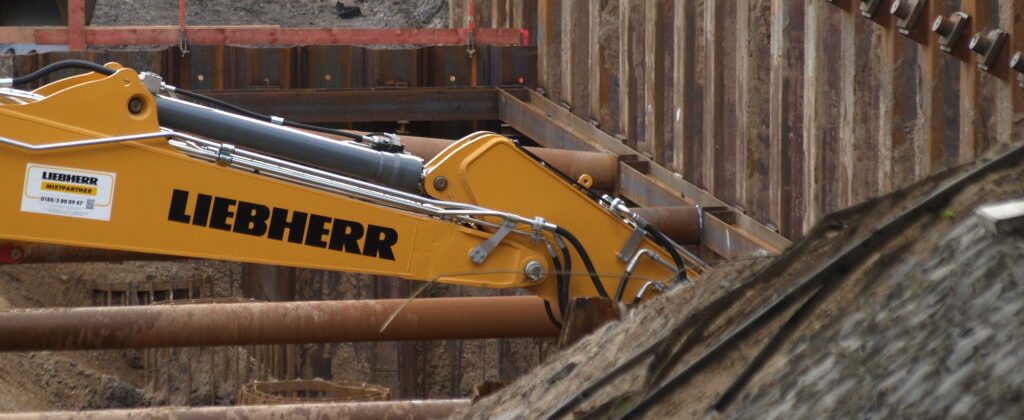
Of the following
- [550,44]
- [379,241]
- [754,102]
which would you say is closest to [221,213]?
[379,241]

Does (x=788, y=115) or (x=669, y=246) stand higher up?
(x=788, y=115)

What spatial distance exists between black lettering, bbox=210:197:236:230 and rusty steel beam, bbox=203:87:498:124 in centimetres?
725

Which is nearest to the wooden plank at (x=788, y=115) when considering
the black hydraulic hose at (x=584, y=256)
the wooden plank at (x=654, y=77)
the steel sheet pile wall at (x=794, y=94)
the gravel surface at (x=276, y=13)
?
the steel sheet pile wall at (x=794, y=94)

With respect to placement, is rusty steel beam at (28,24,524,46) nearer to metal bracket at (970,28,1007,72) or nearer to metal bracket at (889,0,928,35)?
metal bracket at (889,0,928,35)

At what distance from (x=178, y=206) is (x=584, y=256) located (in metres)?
1.79

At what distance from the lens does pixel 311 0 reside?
79.4 ft

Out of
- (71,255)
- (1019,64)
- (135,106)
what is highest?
(1019,64)

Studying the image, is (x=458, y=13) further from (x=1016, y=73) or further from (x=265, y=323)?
(x=1016, y=73)

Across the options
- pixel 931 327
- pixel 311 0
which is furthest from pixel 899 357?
pixel 311 0

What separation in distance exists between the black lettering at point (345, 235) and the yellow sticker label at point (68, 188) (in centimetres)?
97

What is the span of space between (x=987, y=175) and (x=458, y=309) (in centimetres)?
403

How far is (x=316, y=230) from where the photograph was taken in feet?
19.7

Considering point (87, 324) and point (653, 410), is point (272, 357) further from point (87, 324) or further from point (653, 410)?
point (653, 410)

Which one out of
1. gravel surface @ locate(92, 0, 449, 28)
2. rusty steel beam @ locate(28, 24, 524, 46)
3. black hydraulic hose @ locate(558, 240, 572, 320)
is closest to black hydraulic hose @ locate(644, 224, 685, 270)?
black hydraulic hose @ locate(558, 240, 572, 320)
